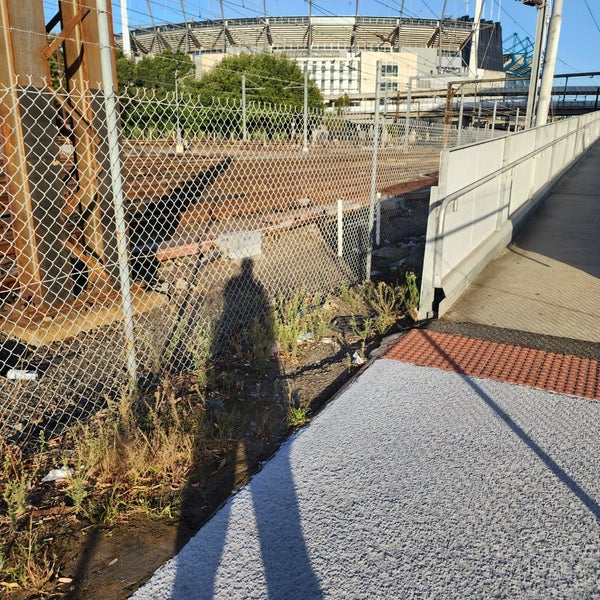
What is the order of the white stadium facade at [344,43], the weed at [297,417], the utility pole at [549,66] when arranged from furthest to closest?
1. the white stadium facade at [344,43]
2. the utility pole at [549,66]
3. the weed at [297,417]

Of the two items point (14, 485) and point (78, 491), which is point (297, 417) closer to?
point (78, 491)

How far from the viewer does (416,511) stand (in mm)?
3242

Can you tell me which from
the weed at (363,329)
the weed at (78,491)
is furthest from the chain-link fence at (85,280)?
the weed at (363,329)

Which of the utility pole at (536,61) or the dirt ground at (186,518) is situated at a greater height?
the utility pole at (536,61)

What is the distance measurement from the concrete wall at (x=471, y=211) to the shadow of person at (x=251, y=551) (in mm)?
3046

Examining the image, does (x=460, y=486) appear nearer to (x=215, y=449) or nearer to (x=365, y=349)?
(x=215, y=449)

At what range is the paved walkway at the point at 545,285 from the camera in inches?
243

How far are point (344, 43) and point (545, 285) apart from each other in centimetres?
8889

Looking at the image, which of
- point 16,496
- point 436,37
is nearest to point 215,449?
point 16,496

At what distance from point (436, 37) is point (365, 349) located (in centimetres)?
9311

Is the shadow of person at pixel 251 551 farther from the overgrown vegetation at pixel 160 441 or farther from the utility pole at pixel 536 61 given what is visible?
the utility pole at pixel 536 61

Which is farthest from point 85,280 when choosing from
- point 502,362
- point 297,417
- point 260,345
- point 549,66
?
point 549,66

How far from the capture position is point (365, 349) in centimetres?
575

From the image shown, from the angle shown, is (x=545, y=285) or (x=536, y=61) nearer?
(x=545, y=285)
